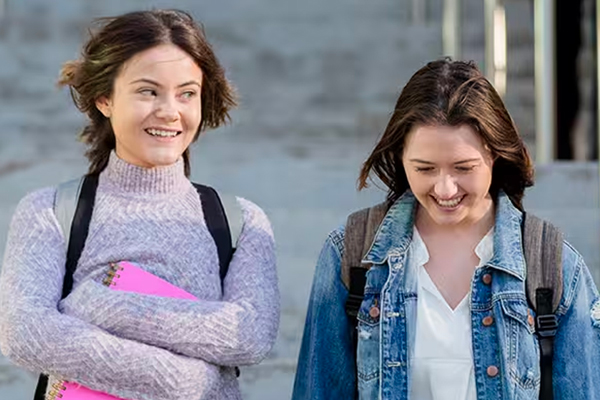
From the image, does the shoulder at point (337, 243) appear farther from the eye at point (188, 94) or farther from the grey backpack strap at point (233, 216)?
the eye at point (188, 94)

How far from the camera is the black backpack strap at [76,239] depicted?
120 inches

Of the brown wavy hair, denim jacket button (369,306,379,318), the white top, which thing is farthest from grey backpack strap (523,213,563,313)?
the brown wavy hair

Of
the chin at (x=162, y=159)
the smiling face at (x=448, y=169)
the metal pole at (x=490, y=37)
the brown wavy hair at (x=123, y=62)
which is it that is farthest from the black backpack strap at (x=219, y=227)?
the metal pole at (x=490, y=37)

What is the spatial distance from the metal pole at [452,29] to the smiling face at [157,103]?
444 cm

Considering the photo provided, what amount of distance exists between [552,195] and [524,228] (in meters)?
2.73

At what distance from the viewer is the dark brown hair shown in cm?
295

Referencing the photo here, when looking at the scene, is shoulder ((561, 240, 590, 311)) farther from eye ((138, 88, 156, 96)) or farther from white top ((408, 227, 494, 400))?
eye ((138, 88, 156, 96))

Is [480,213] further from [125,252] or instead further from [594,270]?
[594,270]

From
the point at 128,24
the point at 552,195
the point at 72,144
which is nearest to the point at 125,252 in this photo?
the point at 128,24

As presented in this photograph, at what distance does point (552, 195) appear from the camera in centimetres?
569

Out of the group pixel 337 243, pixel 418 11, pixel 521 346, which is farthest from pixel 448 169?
pixel 418 11

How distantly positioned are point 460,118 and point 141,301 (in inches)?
35.4

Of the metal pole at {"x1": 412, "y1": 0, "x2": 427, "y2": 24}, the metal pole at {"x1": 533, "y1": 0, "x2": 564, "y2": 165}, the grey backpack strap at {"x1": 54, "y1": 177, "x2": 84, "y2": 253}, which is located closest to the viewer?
the grey backpack strap at {"x1": 54, "y1": 177, "x2": 84, "y2": 253}

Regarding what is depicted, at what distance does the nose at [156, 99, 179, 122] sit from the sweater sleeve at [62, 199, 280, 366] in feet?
1.34
